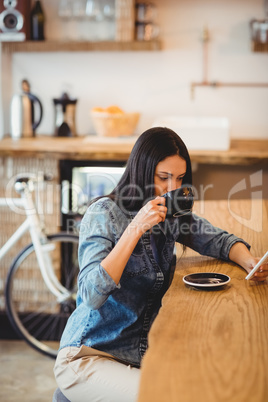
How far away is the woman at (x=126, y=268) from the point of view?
56.8 inches

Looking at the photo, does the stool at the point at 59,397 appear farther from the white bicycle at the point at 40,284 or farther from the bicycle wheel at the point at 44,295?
the bicycle wheel at the point at 44,295

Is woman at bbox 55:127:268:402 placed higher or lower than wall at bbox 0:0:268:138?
lower

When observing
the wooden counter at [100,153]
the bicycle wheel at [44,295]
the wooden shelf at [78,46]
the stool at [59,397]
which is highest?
the wooden shelf at [78,46]

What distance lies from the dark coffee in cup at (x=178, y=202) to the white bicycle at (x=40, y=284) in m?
1.60

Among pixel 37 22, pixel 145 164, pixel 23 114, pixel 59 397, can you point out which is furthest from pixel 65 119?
pixel 59 397

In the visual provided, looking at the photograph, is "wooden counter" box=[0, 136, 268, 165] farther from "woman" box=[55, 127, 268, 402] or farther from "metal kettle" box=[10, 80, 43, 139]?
"woman" box=[55, 127, 268, 402]

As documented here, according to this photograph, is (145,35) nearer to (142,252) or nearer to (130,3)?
(130,3)

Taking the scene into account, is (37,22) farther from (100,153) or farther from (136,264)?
(136,264)

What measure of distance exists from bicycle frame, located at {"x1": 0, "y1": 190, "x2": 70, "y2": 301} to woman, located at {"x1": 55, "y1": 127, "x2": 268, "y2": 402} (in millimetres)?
1354

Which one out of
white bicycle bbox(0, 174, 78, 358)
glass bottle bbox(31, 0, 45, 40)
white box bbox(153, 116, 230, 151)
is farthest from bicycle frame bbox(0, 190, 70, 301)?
glass bottle bbox(31, 0, 45, 40)

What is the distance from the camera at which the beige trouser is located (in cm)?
142

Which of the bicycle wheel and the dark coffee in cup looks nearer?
the dark coffee in cup

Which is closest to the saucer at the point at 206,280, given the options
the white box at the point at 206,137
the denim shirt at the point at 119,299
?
the denim shirt at the point at 119,299

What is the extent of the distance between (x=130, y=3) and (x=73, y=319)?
2325 millimetres
